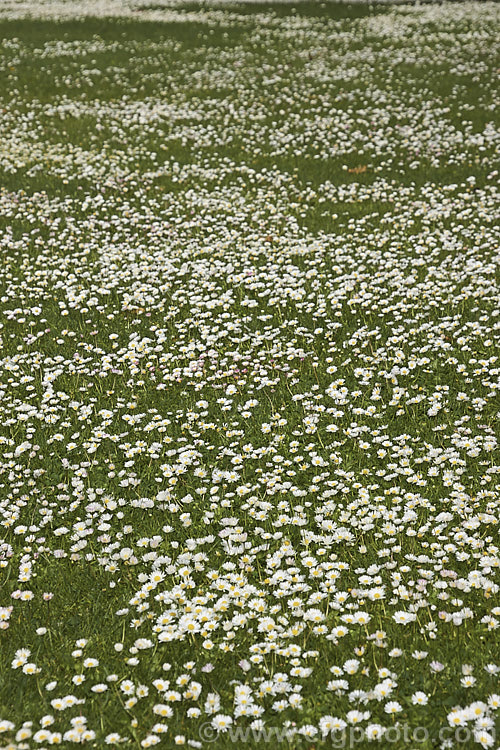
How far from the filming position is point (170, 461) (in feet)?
21.5

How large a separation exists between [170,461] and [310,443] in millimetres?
1382

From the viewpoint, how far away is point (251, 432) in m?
6.87

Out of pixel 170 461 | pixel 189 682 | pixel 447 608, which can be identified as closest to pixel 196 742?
pixel 189 682

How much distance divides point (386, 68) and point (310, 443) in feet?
60.4

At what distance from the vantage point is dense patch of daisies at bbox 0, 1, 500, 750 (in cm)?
413

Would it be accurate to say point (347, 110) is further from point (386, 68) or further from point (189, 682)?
point (189, 682)

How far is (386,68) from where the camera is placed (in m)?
21.3

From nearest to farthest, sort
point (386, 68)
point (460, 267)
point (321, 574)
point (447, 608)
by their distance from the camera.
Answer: point (447, 608), point (321, 574), point (460, 267), point (386, 68)

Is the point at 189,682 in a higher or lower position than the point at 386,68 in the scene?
lower

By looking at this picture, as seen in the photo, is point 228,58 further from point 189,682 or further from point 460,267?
point 189,682

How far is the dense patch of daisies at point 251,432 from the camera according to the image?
413 centimetres

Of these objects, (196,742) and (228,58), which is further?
(228,58)

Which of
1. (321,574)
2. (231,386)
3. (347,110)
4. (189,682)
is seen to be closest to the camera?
(189,682)

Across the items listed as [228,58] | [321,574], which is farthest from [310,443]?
[228,58]
